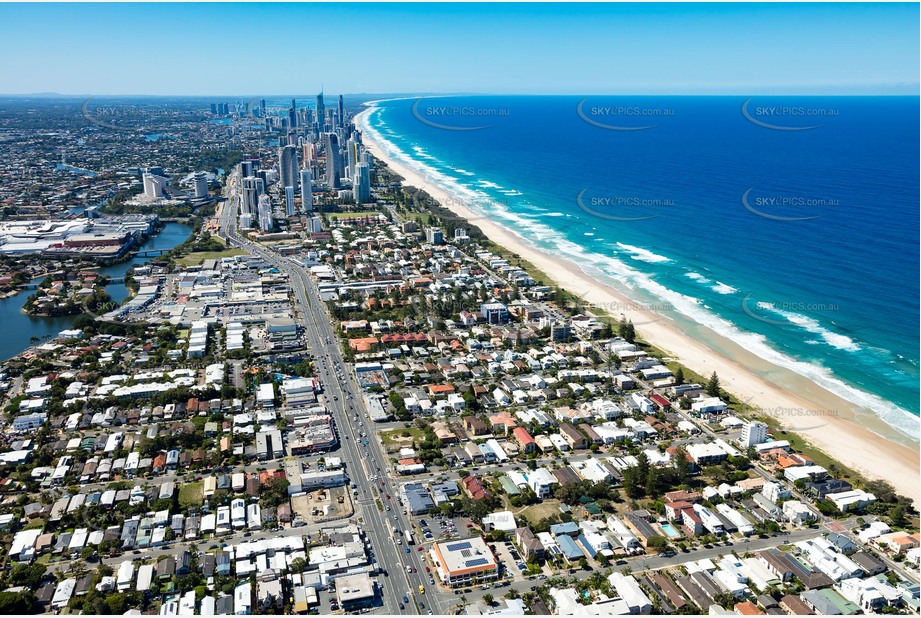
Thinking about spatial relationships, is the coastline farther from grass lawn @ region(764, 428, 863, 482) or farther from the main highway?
the main highway

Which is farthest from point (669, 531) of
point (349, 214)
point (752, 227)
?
point (349, 214)

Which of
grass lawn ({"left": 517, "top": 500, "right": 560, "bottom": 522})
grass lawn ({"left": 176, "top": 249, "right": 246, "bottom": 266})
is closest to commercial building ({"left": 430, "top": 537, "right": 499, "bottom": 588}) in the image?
grass lawn ({"left": 517, "top": 500, "right": 560, "bottom": 522})

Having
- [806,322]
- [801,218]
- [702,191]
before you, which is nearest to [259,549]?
[806,322]

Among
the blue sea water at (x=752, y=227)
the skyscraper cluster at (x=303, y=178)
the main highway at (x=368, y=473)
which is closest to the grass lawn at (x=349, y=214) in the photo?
the skyscraper cluster at (x=303, y=178)

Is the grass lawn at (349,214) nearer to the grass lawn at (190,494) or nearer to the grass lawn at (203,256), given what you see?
the grass lawn at (203,256)

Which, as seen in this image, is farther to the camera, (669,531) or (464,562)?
(669,531)

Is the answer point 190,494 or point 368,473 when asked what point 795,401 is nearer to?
point 368,473

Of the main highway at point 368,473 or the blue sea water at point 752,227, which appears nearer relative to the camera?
the main highway at point 368,473
